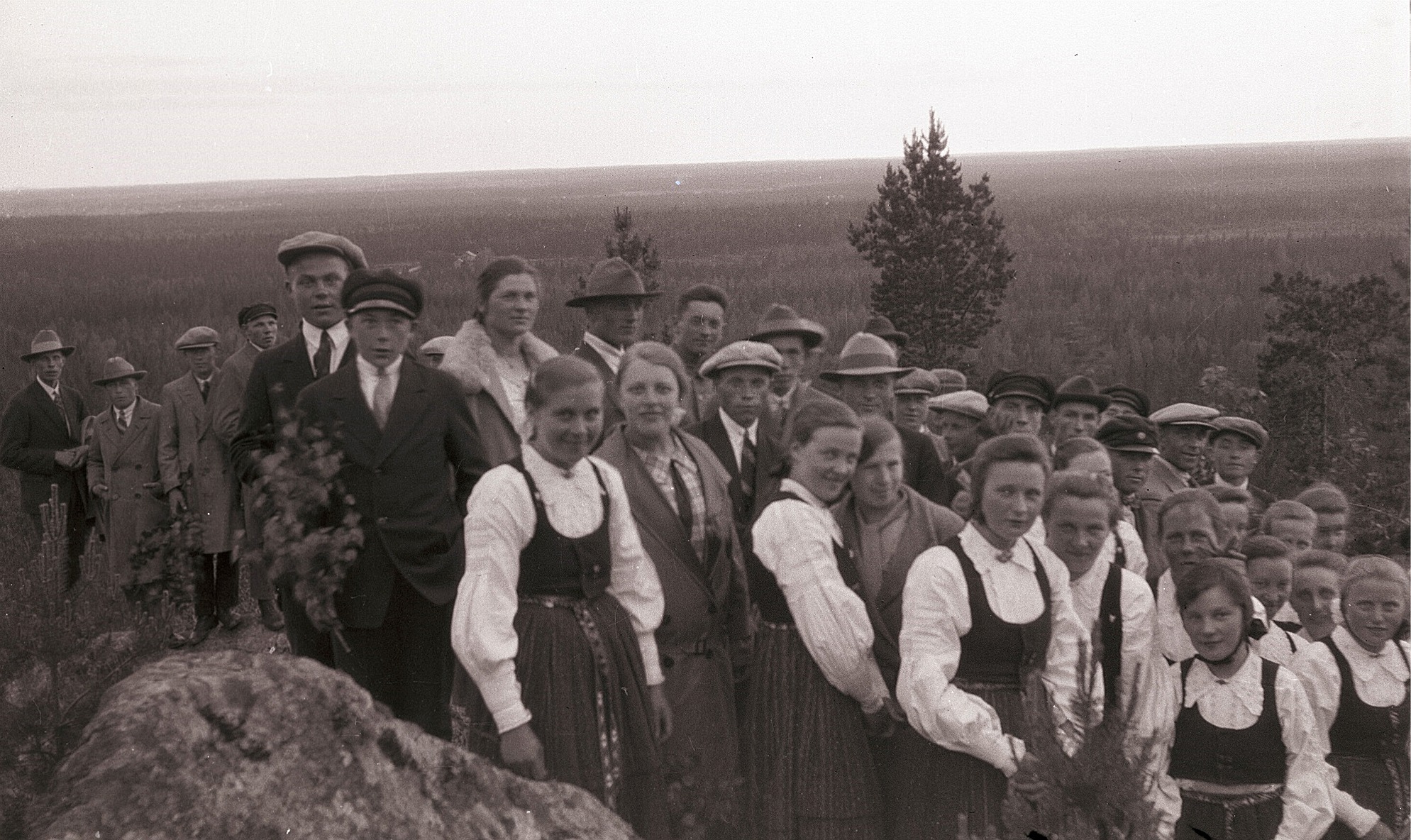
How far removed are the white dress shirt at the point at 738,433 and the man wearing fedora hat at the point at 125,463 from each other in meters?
4.07

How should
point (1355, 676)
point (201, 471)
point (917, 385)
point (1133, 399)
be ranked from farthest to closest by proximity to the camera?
point (201, 471) → point (917, 385) → point (1133, 399) → point (1355, 676)

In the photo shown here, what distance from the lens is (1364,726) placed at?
13.0ft

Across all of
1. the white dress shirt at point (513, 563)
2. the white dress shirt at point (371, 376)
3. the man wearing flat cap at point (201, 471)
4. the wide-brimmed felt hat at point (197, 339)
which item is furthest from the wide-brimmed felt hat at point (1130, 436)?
the wide-brimmed felt hat at point (197, 339)

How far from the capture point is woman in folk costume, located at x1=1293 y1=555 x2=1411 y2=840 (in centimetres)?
395

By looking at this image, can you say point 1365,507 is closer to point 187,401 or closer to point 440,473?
point 440,473

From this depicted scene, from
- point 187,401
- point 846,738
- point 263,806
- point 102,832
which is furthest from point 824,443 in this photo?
point 187,401

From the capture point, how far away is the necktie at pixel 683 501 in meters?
3.90

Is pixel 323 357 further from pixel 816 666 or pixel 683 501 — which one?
pixel 816 666

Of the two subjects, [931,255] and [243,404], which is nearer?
[243,404]

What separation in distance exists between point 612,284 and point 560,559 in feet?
5.13

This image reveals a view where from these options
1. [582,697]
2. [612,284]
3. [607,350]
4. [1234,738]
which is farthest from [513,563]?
[1234,738]

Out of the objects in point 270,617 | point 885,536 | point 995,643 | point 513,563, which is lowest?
point 270,617

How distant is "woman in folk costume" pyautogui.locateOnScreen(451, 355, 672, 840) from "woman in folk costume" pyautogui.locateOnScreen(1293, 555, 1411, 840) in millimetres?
2187

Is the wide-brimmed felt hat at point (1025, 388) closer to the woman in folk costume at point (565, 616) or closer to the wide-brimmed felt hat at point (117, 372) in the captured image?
the woman in folk costume at point (565, 616)
